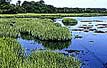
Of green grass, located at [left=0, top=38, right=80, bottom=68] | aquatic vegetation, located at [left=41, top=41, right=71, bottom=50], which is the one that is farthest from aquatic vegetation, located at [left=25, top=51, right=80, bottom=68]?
aquatic vegetation, located at [left=41, top=41, right=71, bottom=50]

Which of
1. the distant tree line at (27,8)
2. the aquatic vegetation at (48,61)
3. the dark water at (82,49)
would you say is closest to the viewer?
the aquatic vegetation at (48,61)

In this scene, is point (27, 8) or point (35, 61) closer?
point (35, 61)

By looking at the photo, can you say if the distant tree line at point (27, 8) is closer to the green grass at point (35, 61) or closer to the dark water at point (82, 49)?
the dark water at point (82, 49)

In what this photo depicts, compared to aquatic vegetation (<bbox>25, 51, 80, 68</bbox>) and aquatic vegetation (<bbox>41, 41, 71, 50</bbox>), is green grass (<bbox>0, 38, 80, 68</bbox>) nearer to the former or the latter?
aquatic vegetation (<bbox>25, 51, 80, 68</bbox>)

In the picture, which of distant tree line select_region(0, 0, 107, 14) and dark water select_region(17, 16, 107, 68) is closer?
dark water select_region(17, 16, 107, 68)

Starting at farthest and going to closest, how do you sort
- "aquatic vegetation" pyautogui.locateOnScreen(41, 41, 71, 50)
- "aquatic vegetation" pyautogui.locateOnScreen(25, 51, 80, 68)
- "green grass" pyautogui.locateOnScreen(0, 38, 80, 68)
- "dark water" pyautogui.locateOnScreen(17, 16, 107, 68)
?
"aquatic vegetation" pyautogui.locateOnScreen(41, 41, 71, 50), "dark water" pyautogui.locateOnScreen(17, 16, 107, 68), "aquatic vegetation" pyautogui.locateOnScreen(25, 51, 80, 68), "green grass" pyautogui.locateOnScreen(0, 38, 80, 68)

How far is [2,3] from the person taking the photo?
10506 cm

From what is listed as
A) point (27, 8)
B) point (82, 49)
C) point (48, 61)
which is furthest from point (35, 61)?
point (27, 8)

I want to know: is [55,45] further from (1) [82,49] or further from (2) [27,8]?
(2) [27,8]

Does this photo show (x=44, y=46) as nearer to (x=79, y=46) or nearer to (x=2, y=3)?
(x=79, y=46)

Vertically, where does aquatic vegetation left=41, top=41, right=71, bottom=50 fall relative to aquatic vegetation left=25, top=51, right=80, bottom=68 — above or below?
below

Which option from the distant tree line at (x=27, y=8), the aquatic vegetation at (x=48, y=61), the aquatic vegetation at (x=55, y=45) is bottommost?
the distant tree line at (x=27, y=8)

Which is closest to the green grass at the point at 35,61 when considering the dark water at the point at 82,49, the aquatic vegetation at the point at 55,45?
the dark water at the point at 82,49

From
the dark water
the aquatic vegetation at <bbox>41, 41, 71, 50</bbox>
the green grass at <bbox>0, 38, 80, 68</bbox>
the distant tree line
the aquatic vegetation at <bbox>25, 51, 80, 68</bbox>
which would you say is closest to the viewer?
the green grass at <bbox>0, 38, 80, 68</bbox>
